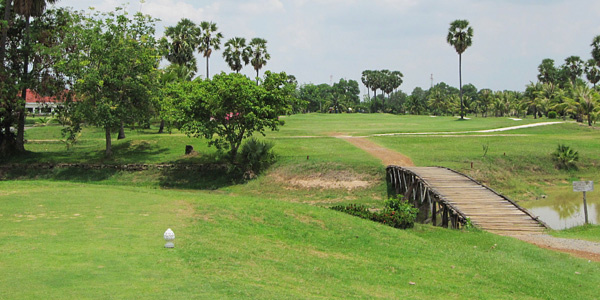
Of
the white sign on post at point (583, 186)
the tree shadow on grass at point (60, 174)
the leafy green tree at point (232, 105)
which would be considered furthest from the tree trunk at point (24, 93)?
the white sign on post at point (583, 186)

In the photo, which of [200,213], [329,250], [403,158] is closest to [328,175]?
[403,158]

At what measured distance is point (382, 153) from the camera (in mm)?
40344

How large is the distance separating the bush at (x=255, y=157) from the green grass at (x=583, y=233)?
2250 cm

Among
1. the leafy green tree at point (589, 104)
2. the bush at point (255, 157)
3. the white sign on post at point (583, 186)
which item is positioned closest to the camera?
the white sign on post at point (583, 186)

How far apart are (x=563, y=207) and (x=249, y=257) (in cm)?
2426

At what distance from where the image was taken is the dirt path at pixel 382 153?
122ft

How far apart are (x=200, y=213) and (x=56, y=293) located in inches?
377

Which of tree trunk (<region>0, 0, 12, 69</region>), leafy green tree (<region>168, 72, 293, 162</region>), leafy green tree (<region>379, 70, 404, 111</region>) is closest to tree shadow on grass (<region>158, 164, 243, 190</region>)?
leafy green tree (<region>168, 72, 293, 162</region>)

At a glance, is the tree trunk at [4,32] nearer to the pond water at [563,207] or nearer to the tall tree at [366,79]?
the pond water at [563,207]

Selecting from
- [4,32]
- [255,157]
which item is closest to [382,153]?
[255,157]

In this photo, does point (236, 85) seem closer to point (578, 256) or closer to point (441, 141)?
point (441, 141)

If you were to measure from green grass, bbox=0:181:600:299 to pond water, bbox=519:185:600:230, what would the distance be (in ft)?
33.6

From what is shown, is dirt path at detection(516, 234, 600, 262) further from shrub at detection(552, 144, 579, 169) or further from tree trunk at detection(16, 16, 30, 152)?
tree trunk at detection(16, 16, 30, 152)

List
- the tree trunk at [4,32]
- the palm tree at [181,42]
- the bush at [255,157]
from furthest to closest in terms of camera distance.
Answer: the palm tree at [181,42] → the tree trunk at [4,32] → the bush at [255,157]
